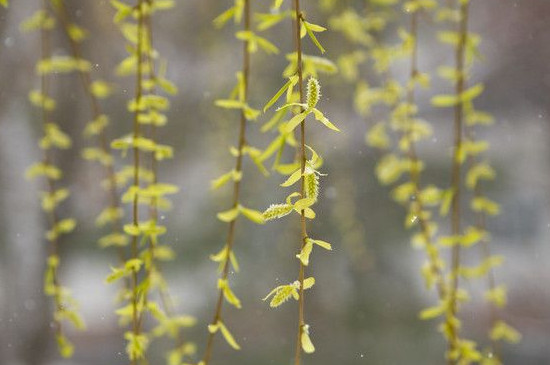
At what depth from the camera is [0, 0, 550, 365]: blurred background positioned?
1579 mm

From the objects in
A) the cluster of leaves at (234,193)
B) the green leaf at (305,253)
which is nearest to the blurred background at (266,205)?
the cluster of leaves at (234,193)

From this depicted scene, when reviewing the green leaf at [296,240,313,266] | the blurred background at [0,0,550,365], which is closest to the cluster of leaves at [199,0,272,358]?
the green leaf at [296,240,313,266]

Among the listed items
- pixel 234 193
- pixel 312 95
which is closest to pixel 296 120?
pixel 312 95

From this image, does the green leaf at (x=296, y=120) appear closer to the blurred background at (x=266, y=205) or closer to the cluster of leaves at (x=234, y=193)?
the cluster of leaves at (x=234, y=193)

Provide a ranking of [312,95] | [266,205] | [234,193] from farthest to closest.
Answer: [266,205]
[234,193]
[312,95]

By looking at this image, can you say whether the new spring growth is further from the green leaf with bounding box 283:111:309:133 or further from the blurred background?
the blurred background

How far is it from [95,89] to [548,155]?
1247 millimetres

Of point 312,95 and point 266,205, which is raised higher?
point 312,95

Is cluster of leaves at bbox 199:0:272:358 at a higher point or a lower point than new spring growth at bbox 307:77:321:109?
lower

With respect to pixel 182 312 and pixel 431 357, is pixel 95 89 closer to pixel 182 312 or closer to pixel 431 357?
pixel 182 312

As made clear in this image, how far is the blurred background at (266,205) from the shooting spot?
5.18 ft

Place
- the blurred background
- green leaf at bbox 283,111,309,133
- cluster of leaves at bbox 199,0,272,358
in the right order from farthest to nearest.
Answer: the blurred background < cluster of leaves at bbox 199,0,272,358 < green leaf at bbox 283,111,309,133

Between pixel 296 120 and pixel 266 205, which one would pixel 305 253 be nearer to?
pixel 296 120

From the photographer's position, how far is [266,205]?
166cm
